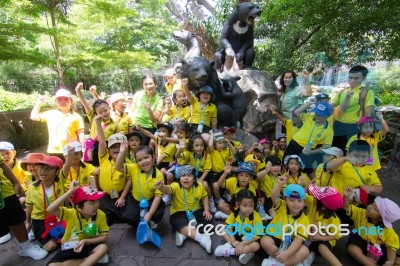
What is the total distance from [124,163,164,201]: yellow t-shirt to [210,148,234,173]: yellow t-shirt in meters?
0.98

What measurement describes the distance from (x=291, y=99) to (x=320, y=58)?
29.1 ft

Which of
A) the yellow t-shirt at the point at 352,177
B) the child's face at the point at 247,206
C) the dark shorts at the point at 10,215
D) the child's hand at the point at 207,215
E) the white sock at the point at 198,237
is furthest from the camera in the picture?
the child's hand at the point at 207,215

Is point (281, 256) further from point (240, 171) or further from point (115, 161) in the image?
point (115, 161)

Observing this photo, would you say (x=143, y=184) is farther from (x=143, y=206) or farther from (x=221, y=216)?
(x=221, y=216)

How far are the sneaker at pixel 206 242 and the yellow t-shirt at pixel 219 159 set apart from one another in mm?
1195

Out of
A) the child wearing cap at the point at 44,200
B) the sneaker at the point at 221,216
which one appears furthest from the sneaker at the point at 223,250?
the child wearing cap at the point at 44,200

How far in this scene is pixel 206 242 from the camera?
301 centimetres

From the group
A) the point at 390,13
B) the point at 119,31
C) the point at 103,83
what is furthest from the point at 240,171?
the point at 103,83

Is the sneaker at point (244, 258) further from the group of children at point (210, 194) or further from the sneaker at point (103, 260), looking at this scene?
the sneaker at point (103, 260)

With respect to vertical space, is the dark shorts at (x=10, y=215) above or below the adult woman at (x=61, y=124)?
below

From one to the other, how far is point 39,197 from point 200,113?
2675 mm

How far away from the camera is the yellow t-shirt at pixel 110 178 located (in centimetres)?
350

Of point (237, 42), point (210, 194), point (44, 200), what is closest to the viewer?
point (44, 200)

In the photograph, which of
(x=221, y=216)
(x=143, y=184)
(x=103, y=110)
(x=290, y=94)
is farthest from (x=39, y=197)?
(x=290, y=94)
